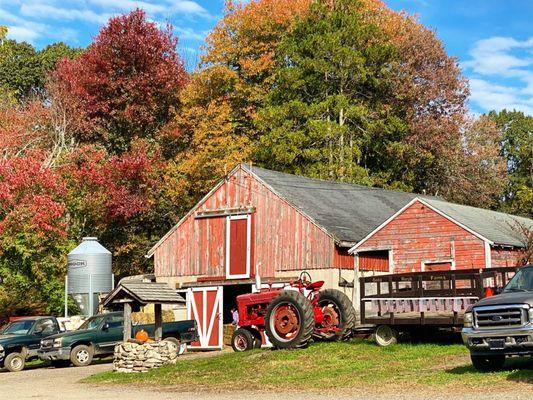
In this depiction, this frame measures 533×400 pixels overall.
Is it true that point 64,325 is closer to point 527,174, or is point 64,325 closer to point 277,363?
point 277,363

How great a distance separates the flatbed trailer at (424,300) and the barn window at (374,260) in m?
8.61

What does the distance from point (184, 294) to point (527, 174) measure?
46172 millimetres

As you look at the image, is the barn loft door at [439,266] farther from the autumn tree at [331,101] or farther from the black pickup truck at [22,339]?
the autumn tree at [331,101]

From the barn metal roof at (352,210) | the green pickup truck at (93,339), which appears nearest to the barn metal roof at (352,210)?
the barn metal roof at (352,210)

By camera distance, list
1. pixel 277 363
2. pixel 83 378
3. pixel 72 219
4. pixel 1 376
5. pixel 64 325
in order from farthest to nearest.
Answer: pixel 72 219 < pixel 64 325 < pixel 1 376 < pixel 83 378 < pixel 277 363

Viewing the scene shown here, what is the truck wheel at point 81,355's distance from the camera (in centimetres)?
2745

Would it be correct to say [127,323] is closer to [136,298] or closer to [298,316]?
[136,298]

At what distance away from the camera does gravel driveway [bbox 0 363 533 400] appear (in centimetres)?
1397

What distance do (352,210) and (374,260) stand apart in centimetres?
395

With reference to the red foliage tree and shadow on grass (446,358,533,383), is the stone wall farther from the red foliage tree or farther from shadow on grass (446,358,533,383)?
the red foliage tree

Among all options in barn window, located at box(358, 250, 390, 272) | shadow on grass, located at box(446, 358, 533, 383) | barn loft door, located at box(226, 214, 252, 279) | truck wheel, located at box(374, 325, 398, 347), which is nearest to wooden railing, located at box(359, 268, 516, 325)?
truck wheel, located at box(374, 325, 398, 347)

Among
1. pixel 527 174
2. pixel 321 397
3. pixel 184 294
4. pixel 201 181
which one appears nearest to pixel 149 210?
pixel 201 181

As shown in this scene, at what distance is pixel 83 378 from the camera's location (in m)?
22.3

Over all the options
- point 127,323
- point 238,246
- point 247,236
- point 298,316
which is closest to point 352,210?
point 247,236
